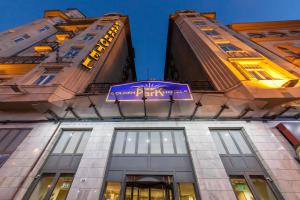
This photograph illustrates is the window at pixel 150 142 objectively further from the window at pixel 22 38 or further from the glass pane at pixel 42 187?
the window at pixel 22 38

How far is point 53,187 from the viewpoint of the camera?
786 centimetres

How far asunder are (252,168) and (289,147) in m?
2.56

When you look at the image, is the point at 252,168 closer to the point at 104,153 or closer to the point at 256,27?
the point at 104,153

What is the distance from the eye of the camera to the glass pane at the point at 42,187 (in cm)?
764

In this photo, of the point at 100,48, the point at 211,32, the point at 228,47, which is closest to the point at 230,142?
the point at 228,47

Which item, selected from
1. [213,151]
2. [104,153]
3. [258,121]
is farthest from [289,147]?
[104,153]

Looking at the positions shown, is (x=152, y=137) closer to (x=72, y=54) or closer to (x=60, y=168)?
(x=60, y=168)

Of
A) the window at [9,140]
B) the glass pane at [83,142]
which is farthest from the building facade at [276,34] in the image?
the window at [9,140]

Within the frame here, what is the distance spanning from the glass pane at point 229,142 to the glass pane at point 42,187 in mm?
10243

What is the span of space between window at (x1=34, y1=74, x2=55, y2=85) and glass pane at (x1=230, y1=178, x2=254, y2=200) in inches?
574

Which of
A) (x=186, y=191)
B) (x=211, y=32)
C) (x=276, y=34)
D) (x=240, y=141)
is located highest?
(x=276, y=34)

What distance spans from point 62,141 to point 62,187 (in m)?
3.13

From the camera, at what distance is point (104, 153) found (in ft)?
29.8

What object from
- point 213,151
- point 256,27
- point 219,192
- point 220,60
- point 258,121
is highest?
point 256,27
